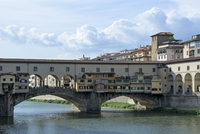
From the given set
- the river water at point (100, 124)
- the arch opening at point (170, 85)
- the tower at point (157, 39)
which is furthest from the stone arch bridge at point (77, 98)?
the tower at point (157, 39)

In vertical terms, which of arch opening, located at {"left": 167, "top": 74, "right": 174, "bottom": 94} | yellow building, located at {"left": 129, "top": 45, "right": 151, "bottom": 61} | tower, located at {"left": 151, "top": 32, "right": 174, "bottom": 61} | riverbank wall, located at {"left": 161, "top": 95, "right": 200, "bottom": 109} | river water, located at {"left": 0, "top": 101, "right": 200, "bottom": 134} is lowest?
river water, located at {"left": 0, "top": 101, "right": 200, "bottom": 134}

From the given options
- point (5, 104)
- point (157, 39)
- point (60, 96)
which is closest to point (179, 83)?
point (60, 96)

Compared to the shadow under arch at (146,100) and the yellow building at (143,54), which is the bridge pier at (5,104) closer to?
the shadow under arch at (146,100)

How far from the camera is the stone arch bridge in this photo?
53438 mm

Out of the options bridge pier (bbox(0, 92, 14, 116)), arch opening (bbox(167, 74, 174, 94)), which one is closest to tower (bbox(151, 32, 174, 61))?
arch opening (bbox(167, 74, 174, 94))

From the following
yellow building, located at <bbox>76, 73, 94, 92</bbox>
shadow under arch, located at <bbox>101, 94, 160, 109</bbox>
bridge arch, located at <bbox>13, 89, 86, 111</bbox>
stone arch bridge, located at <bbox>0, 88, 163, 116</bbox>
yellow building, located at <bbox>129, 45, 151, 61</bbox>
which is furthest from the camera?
yellow building, located at <bbox>129, 45, 151, 61</bbox>

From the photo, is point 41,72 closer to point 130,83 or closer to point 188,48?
point 130,83

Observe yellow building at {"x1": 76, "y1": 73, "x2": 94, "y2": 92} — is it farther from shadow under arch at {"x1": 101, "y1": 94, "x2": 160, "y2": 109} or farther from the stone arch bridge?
shadow under arch at {"x1": 101, "y1": 94, "x2": 160, "y2": 109}

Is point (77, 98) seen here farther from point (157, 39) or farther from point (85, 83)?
point (157, 39)

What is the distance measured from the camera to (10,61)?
55.7 metres

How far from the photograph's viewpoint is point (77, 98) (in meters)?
59.7

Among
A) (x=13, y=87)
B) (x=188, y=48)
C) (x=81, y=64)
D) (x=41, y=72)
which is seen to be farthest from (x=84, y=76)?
(x=188, y=48)

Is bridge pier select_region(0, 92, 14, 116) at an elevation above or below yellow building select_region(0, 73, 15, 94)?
below

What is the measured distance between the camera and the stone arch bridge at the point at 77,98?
53438mm
